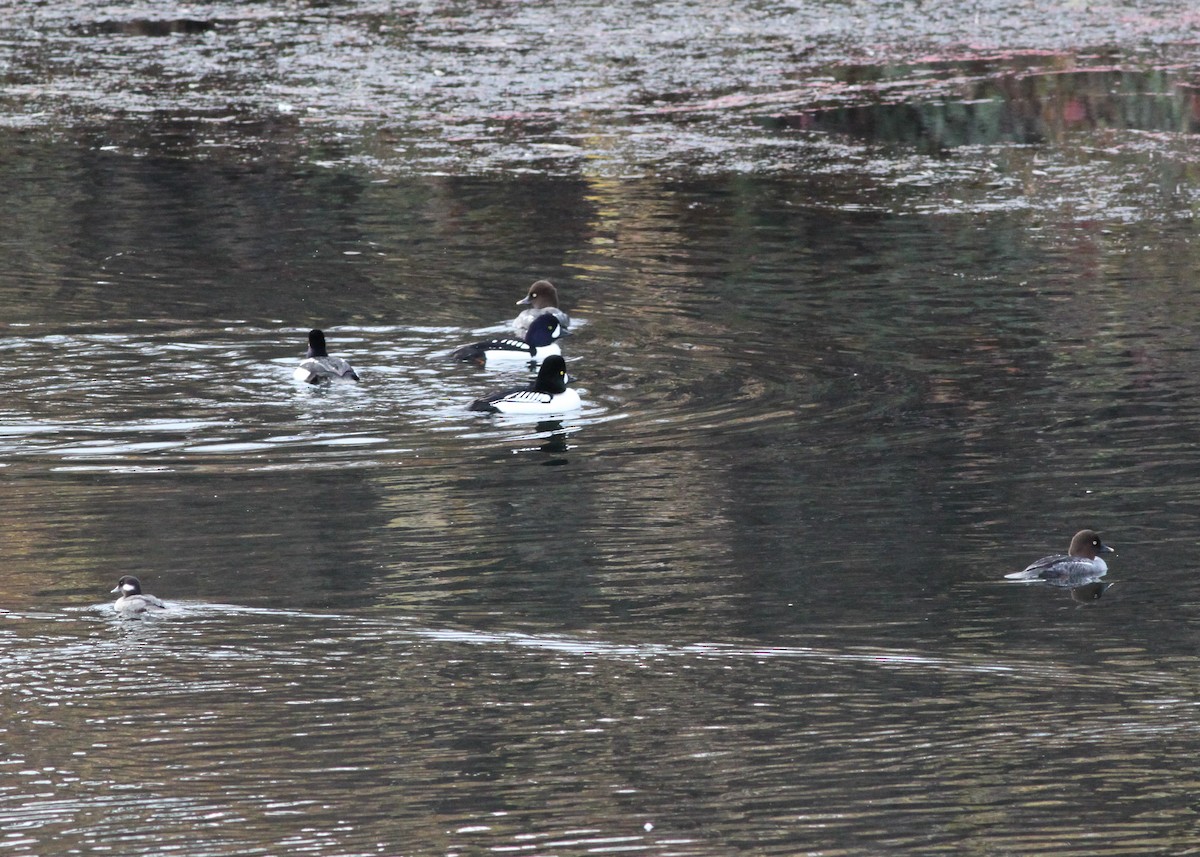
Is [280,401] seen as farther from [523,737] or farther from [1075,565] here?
[523,737]

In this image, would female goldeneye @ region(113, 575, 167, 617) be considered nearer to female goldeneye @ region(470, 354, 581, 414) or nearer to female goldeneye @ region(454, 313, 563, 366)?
female goldeneye @ region(470, 354, 581, 414)

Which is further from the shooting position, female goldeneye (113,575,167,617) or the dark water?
female goldeneye (113,575,167,617)

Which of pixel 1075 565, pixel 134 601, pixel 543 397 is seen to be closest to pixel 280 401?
pixel 543 397

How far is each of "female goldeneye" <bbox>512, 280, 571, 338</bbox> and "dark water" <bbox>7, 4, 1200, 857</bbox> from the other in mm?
264

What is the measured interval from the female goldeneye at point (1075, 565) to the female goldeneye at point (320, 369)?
5.31 meters

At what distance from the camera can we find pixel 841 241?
17781mm

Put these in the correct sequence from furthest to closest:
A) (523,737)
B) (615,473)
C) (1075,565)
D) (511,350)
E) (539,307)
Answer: (539,307)
(511,350)
(615,473)
(1075,565)
(523,737)

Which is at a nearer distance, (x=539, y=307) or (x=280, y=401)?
(x=280, y=401)

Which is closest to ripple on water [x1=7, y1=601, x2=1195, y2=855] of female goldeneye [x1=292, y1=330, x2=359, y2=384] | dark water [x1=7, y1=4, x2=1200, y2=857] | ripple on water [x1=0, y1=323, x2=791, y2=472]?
dark water [x1=7, y1=4, x2=1200, y2=857]

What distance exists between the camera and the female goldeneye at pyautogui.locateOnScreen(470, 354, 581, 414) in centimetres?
1306

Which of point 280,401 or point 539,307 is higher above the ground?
point 539,307

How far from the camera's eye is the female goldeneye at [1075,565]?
9.34m

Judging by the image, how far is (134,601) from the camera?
850 centimetres

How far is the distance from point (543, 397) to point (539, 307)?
236 cm
